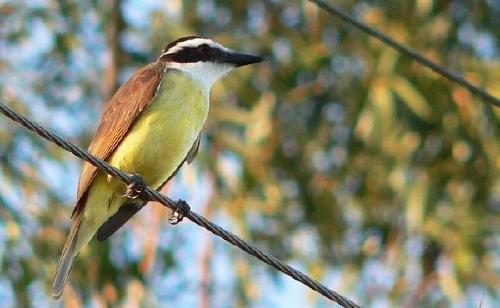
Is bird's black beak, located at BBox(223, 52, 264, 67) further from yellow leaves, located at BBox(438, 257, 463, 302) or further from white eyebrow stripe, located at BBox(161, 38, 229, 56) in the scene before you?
yellow leaves, located at BBox(438, 257, 463, 302)

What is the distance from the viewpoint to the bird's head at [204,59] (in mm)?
5652

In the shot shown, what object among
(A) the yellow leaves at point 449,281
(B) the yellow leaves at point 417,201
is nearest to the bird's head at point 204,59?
(B) the yellow leaves at point 417,201

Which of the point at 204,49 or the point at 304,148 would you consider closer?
the point at 204,49

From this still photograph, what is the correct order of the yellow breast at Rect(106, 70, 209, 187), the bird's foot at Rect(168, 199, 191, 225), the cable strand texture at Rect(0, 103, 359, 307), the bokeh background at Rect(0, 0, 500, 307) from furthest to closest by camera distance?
1. the bokeh background at Rect(0, 0, 500, 307)
2. the yellow breast at Rect(106, 70, 209, 187)
3. the bird's foot at Rect(168, 199, 191, 225)
4. the cable strand texture at Rect(0, 103, 359, 307)

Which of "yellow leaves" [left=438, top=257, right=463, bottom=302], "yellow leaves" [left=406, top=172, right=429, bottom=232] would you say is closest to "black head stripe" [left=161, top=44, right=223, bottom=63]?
"yellow leaves" [left=406, top=172, right=429, bottom=232]

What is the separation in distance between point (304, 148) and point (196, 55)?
13.6 ft

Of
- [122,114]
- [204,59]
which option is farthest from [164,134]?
[204,59]

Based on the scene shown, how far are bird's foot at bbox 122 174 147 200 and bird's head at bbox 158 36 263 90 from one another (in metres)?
0.73

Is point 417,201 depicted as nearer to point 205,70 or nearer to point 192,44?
point 192,44

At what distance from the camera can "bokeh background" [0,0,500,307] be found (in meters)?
8.65

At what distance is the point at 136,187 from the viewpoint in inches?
195

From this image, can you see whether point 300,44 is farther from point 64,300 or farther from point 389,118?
point 64,300

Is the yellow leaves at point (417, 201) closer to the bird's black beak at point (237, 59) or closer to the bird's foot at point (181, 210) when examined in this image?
the bird's black beak at point (237, 59)

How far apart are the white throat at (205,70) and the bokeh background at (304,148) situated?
2.72m
